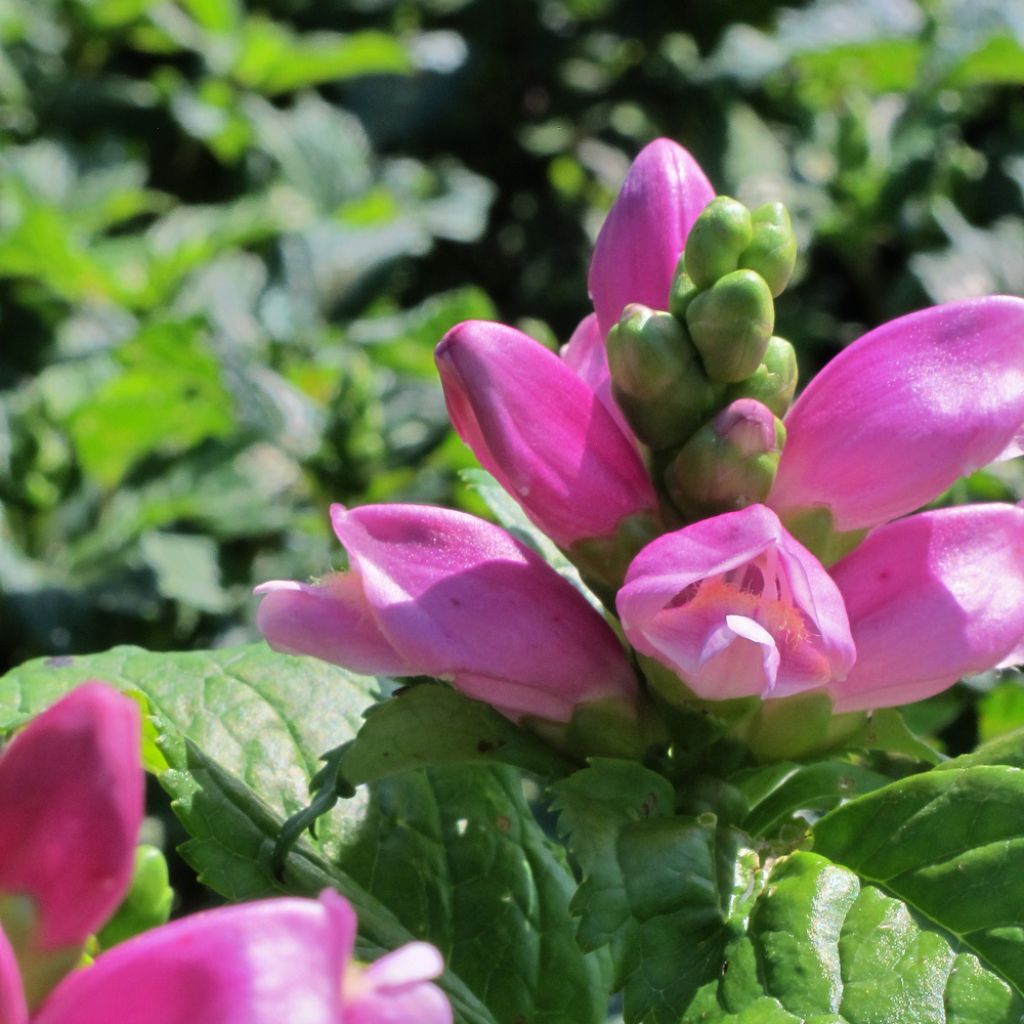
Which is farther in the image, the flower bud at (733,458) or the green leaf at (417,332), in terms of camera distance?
the green leaf at (417,332)

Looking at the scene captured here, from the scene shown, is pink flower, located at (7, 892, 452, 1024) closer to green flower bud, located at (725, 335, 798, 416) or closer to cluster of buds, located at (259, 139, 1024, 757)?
cluster of buds, located at (259, 139, 1024, 757)

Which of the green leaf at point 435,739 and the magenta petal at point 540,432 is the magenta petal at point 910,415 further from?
the green leaf at point 435,739

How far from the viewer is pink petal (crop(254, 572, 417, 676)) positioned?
0.87m

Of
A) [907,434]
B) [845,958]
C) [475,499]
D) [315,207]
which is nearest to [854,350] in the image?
[907,434]

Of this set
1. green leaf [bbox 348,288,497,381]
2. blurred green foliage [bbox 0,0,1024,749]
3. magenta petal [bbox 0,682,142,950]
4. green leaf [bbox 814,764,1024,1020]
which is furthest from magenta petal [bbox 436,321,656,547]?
green leaf [bbox 348,288,497,381]

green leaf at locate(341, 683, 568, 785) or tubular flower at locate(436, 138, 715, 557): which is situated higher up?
tubular flower at locate(436, 138, 715, 557)

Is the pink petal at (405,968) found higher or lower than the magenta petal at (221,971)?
lower

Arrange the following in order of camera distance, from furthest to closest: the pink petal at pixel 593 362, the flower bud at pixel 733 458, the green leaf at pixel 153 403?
the green leaf at pixel 153 403 → the pink petal at pixel 593 362 → the flower bud at pixel 733 458

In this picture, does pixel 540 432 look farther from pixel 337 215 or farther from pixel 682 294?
pixel 337 215

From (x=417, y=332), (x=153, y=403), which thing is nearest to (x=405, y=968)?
(x=153, y=403)

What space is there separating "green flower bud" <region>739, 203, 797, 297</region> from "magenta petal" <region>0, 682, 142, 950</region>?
0.49 metres

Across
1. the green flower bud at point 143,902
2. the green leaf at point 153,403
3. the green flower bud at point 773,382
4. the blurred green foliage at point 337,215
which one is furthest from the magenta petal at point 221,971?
the green leaf at point 153,403

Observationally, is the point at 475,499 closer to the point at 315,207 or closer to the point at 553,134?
the point at 315,207

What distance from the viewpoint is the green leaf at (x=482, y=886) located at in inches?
40.1
